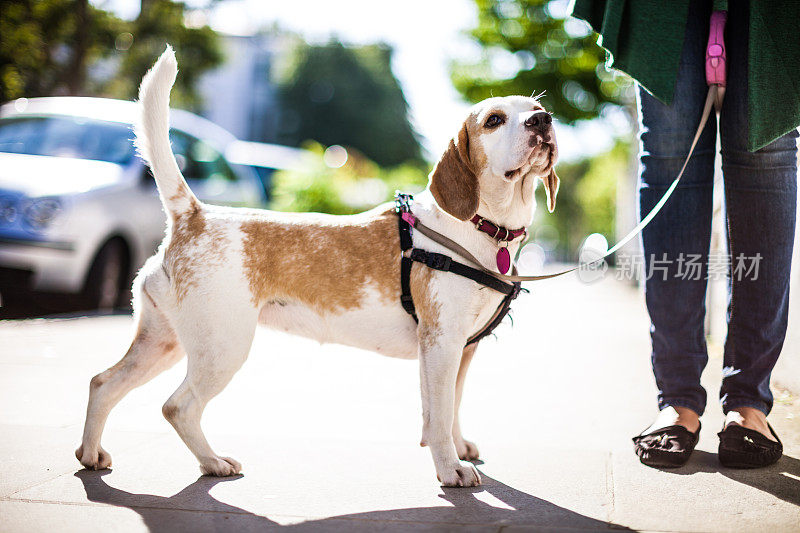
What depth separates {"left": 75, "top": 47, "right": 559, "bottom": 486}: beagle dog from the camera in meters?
2.83

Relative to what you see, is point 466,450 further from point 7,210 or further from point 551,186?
point 7,210

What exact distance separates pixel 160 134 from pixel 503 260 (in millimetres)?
1456

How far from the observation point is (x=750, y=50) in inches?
120

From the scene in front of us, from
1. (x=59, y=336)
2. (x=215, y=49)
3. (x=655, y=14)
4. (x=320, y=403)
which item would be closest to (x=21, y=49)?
(x=215, y=49)

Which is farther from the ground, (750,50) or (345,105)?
(345,105)

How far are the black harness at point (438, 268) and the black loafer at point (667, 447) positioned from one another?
77 cm

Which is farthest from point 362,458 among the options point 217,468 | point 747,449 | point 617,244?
point 747,449

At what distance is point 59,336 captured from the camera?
6121 mm

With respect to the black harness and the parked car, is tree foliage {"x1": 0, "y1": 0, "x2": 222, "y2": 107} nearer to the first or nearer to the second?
the parked car

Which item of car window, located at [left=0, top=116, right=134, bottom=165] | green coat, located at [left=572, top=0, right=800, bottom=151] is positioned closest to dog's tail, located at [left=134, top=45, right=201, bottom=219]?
green coat, located at [left=572, top=0, right=800, bottom=151]

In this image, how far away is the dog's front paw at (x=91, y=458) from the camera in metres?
2.87

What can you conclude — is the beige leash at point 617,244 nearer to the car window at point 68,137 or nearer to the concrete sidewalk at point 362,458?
the concrete sidewalk at point 362,458

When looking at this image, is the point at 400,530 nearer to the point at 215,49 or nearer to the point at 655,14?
the point at 655,14

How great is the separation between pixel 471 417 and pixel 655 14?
212cm
